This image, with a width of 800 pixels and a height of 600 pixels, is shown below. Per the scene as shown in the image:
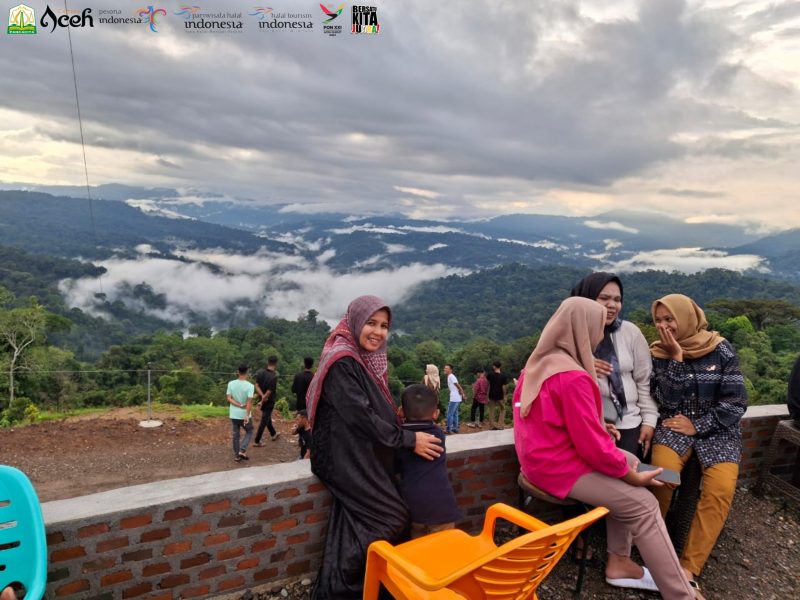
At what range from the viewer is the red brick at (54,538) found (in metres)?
1.79

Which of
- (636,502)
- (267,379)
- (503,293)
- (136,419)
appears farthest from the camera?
(503,293)

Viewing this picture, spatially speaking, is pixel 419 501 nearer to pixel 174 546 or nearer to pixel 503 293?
pixel 174 546

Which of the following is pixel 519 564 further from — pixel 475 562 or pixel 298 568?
pixel 298 568

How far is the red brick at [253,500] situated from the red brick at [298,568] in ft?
1.26

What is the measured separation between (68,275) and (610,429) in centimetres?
8550

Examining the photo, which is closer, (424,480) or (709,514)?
(424,480)

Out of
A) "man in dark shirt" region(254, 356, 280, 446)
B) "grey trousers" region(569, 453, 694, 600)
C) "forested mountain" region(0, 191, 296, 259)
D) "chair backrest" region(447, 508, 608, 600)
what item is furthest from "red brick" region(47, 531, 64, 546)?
"forested mountain" region(0, 191, 296, 259)

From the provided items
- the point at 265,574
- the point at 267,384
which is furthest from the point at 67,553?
the point at 267,384

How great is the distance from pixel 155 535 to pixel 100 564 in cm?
20

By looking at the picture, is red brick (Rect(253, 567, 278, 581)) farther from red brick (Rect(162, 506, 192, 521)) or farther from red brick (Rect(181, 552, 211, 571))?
red brick (Rect(162, 506, 192, 521))

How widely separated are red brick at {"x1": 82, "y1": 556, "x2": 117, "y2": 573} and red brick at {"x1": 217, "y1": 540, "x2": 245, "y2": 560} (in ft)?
1.28

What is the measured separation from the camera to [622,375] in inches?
108

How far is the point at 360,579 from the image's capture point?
6.79 ft

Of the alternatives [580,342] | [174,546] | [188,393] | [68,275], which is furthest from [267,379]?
[68,275]
